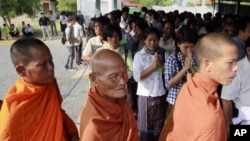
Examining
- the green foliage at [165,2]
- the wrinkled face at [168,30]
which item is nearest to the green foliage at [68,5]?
the green foliage at [165,2]

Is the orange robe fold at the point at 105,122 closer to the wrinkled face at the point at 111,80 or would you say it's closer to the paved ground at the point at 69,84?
A: the wrinkled face at the point at 111,80

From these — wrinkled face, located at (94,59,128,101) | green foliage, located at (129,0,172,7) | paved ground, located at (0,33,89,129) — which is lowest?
paved ground, located at (0,33,89,129)

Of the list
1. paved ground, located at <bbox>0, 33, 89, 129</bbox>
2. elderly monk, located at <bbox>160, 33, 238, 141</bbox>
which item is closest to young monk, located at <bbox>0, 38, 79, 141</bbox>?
elderly monk, located at <bbox>160, 33, 238, 141</bbox>

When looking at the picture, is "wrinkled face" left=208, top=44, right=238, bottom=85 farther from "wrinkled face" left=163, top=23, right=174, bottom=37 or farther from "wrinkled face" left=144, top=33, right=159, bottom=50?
"wrinkled face" left=163, top=23, right=174, bottom=37

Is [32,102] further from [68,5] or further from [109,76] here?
[68,5]

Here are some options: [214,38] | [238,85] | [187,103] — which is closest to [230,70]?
[214,38]

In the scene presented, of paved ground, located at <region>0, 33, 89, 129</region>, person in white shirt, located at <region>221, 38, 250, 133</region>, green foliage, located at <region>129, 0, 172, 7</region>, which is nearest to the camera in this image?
person in white shirt, located at <region>221, 38, 250, 133</region>

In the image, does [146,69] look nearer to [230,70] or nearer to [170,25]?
[230,70]

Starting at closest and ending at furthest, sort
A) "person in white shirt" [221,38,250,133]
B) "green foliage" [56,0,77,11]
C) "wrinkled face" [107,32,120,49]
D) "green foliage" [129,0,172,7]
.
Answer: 1. "person in white shirt" [221,38,250,133]
2. "wrinkled face" [107,32,120,49]
3. "green foliage" [56,0,77,11]
4. "green foliage" [129,0,172,7]

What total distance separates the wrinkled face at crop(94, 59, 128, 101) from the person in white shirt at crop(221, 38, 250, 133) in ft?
3.60

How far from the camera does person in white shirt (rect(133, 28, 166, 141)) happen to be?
312 cm

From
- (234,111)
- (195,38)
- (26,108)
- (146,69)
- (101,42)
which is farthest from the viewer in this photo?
(101,42)

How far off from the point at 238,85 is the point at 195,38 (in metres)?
0.60

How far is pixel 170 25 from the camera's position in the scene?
4977 millimetres
